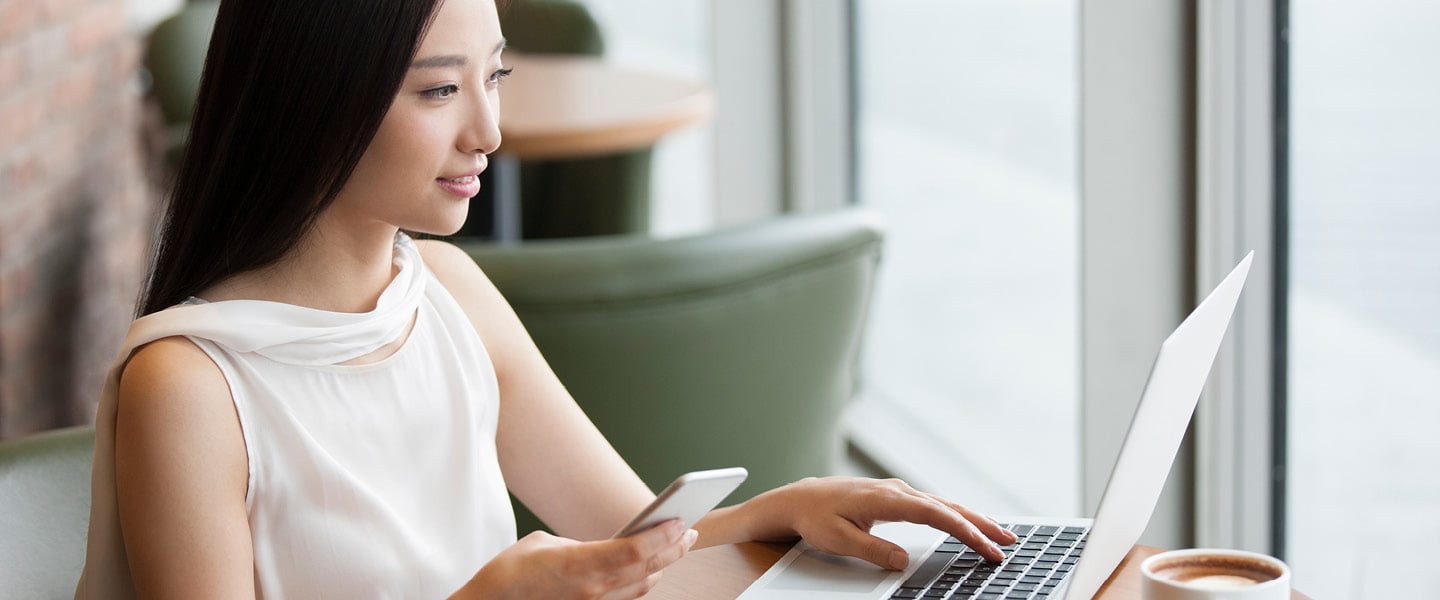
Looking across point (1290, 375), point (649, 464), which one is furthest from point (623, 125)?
point (1290, 375)

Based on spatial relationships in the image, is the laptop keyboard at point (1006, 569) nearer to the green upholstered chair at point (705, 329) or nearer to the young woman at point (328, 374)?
the young woman at point (328, 374)

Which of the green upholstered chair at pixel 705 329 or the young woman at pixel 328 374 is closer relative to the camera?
the young woman at pixel 328 374

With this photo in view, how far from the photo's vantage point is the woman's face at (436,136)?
106cm

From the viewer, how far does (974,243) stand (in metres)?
3.04

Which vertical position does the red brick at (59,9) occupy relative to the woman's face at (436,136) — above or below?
above

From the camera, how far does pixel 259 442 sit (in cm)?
109

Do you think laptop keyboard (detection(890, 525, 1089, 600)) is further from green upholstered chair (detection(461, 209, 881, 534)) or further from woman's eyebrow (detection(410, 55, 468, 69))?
green upholstered chair (detection(461, 209, 881, 534))

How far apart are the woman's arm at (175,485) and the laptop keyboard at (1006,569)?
46 centimetres

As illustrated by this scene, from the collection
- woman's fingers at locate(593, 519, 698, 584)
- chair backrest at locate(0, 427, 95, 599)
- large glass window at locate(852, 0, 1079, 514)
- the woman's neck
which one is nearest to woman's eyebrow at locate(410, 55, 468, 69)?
the woman's neck

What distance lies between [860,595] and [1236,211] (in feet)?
3.22

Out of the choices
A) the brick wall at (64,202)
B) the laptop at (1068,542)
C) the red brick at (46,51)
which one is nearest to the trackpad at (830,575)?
the laptop at (1068,542)

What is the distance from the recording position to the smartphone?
2.86 feet

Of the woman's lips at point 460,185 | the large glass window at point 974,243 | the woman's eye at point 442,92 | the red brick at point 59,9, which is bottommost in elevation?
the large glass window at point 974,243

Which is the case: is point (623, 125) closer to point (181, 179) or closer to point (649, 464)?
point (649, 464)
